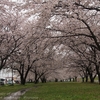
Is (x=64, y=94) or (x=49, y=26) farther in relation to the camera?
(x=49, y=26)

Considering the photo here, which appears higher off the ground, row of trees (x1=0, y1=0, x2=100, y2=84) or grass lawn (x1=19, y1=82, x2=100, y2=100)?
row of trees (x1=0, y1=0, x2=100, y2=84)

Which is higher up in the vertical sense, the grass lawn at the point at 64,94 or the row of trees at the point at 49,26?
the row of trees at the point at 49,26

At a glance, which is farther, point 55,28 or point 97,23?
point 97,23

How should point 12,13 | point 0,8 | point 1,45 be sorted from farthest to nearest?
point 1,45 → point 12,13 → point 0,8

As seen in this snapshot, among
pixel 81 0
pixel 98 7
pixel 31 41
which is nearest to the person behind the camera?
pixel 81 0

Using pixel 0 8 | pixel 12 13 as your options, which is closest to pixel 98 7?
pixel 0 8

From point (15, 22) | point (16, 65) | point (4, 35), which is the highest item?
point (15, 22)

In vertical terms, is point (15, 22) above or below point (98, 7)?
above

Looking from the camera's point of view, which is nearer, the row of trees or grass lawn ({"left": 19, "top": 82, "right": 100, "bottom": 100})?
grass lawn ({"left": 19, "top": 82, "right": 100, "bottom": 100})

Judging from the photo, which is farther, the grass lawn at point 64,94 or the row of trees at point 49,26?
the row of trees at point 49,26

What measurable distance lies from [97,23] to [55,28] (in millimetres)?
5314

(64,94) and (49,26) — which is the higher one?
(49,26)

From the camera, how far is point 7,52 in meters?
26.3

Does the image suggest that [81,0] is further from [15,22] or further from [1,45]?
[1,45]
